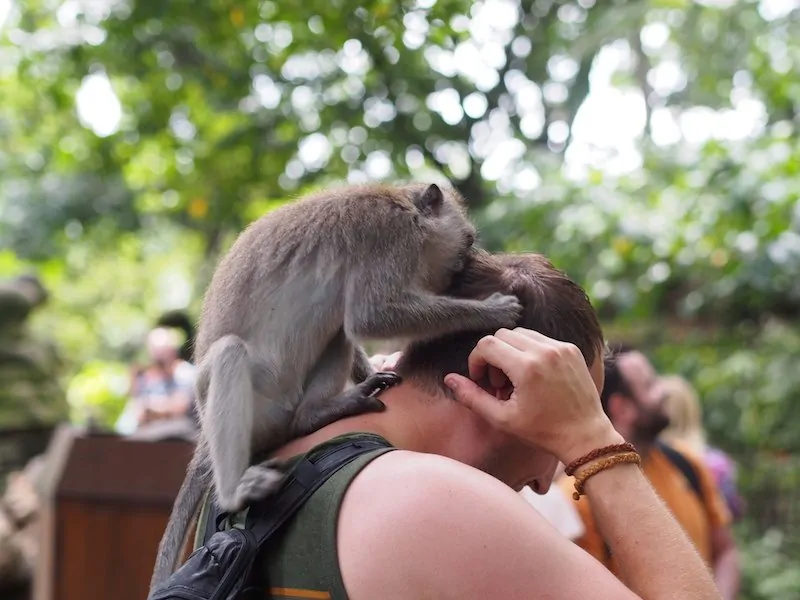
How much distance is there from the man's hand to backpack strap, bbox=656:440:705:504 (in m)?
2.76

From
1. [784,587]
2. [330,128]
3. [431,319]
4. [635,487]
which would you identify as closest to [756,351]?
[784,587]

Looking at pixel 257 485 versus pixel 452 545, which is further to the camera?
pixel 257 485

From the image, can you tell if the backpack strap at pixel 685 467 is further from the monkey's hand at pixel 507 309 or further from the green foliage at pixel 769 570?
the green foliage at pixel 769 570

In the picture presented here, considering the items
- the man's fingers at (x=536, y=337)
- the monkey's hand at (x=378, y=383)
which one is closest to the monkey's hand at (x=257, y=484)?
the monkey's hand at (x=378, y=383)

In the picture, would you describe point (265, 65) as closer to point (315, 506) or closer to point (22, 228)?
point (315, 506)

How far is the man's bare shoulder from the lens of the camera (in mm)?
1349

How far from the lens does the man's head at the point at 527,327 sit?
1732 millimetres

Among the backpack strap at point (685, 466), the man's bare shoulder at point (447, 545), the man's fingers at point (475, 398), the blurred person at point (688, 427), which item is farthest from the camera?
Answer: the blurred person at point (688, 427)

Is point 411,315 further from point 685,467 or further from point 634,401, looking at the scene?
point 685,467

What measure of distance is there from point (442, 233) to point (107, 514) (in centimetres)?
268

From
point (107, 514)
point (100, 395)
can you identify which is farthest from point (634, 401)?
point (100, 395)

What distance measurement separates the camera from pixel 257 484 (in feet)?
5.09

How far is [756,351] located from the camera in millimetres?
6664

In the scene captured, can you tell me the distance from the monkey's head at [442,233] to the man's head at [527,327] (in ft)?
1.25
